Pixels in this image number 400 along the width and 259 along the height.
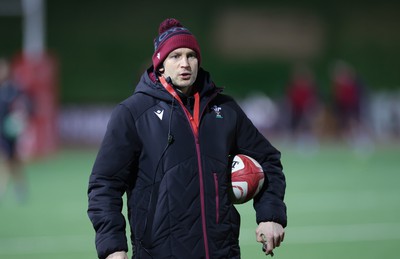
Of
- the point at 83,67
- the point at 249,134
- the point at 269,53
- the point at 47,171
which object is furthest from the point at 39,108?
the point at 249,134

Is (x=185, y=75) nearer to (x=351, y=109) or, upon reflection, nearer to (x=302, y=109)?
(x=351, y=109)

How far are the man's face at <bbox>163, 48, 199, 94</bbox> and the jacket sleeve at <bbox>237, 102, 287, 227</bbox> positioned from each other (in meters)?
0.34

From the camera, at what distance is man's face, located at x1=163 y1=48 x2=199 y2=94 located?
4172 mm

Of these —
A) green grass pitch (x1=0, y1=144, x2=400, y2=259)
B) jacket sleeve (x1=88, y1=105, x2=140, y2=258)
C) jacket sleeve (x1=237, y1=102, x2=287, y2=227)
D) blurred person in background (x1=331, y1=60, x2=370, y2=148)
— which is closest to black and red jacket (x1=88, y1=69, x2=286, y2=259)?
jacket sleeve (x1=88, y1=105, x2=140, y2=258)

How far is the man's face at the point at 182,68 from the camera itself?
13.7ft

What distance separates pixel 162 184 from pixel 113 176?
23 cm

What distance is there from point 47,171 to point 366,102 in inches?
457

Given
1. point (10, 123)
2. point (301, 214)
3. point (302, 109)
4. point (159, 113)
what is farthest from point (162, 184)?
point (302, 109)

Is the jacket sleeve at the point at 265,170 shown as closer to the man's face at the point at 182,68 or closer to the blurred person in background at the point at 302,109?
the man's face at the point at 182,68

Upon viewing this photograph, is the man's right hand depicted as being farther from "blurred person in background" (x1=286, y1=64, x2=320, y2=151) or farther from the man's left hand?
"blurred person in background" (x1=286, y1=64, x2=320, y2=151)

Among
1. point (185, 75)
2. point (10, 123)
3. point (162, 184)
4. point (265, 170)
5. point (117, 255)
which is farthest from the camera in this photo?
point (10, 123)

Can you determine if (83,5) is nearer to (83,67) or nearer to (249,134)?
(83,67)

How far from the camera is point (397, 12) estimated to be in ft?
91.8

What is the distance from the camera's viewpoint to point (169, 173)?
4.06m
